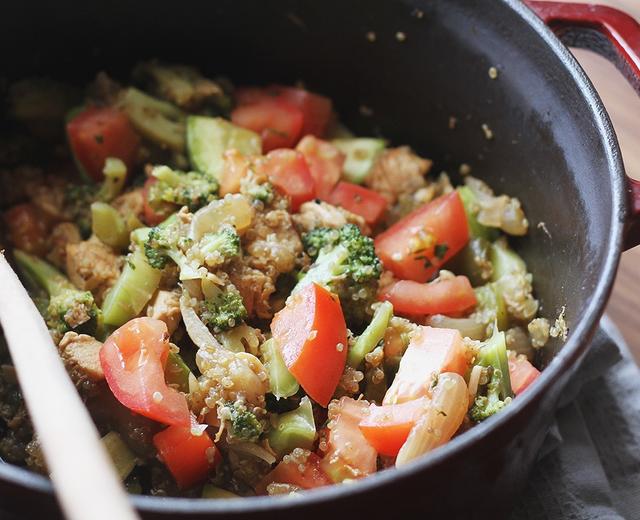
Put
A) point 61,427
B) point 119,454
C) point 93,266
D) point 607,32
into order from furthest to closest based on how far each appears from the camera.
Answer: point 93,266 → point 607,32 → point 119,454 → point 61,427

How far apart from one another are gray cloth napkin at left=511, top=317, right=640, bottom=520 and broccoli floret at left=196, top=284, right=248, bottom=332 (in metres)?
0.96

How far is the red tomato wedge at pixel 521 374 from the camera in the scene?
228 cm

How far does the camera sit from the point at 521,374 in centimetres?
230

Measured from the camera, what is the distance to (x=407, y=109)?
9.75ft

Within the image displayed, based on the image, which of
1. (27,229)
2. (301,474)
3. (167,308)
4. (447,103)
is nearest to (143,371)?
(167,308)

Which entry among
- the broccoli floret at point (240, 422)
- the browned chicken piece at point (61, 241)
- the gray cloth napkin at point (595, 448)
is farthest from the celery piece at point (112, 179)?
the gray cloth napkin at point (595, 448)

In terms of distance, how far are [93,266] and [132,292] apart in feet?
0.75

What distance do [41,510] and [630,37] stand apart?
176 cm

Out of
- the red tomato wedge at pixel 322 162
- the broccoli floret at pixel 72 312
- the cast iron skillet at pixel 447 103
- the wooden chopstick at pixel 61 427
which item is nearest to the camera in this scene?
the wooden chopstick at pixel 61 427

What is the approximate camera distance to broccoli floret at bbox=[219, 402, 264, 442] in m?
2.02

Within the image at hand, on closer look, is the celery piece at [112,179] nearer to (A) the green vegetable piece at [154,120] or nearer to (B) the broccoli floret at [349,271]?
(A) the green vegetable piece at [154,120]

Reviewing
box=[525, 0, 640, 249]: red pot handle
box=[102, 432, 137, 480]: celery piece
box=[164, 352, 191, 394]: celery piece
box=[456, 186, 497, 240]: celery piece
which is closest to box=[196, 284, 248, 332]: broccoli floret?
box=[164, 352, 191, 394]: celery piece

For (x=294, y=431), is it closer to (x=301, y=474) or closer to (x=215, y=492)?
(x=301, y=474)

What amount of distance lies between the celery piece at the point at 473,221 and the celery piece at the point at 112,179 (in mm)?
1085
